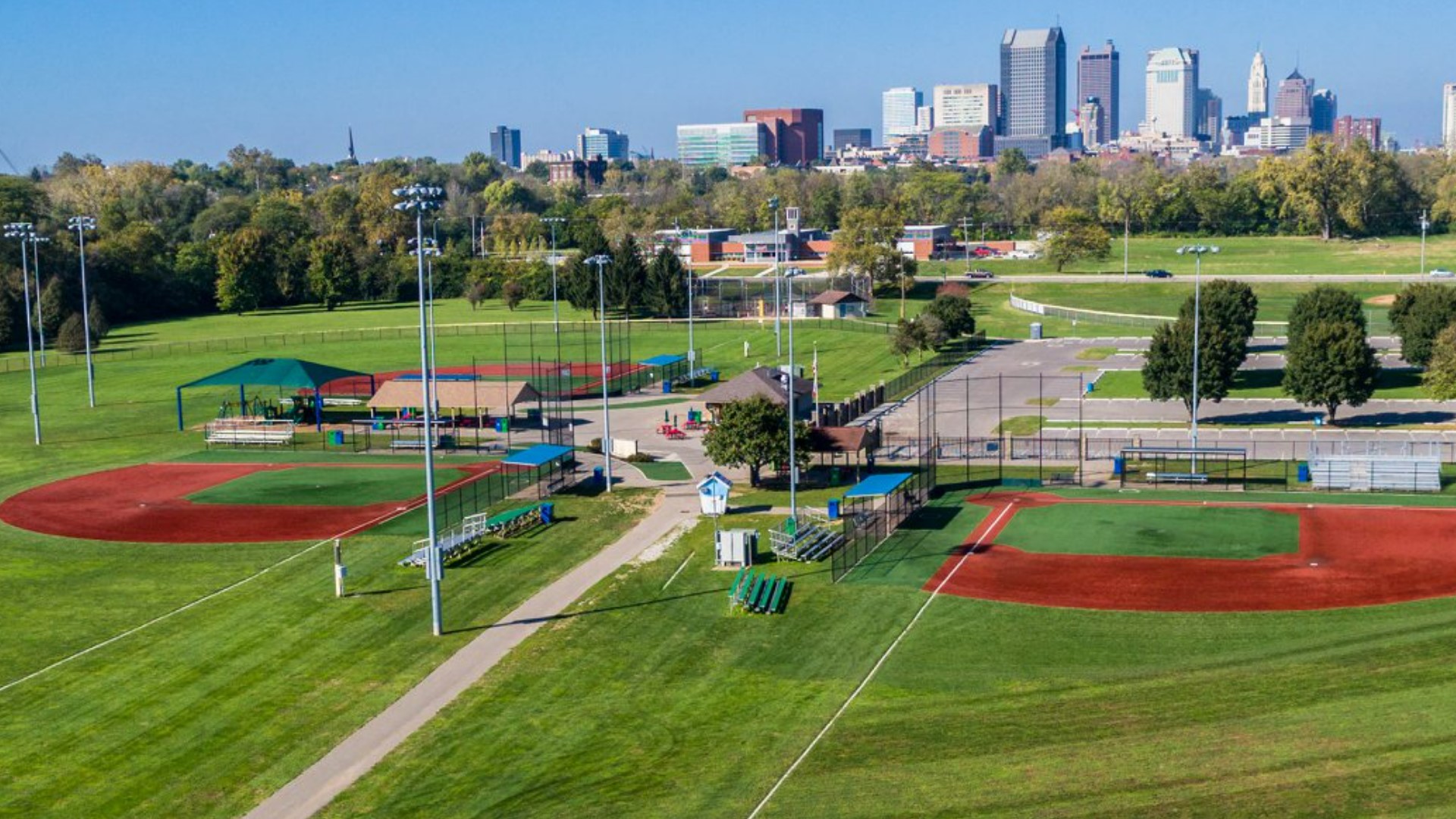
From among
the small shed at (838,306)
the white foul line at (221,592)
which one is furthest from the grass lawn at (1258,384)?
the small shed at (838,306)

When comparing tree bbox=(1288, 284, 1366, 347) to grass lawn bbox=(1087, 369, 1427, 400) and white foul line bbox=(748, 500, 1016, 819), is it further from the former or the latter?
white foul line bbox=(748, 500, 1016, 819)

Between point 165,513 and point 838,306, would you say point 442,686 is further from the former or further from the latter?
point 838,306

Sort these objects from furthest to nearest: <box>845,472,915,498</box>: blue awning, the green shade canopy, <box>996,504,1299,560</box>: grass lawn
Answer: the green shade canopy < <box>845,472,915,498</box>: blue awning < <box>996,504,1299,560</box>: grass lawn

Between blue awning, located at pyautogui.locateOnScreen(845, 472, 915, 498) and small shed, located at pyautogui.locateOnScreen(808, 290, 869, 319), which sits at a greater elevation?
small shed, located at pyautogui.locateOnScreen(808, 290, 869, 319)

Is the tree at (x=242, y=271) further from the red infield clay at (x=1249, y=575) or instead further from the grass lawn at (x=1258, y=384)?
the red infield clay at (x=1249, y=575)

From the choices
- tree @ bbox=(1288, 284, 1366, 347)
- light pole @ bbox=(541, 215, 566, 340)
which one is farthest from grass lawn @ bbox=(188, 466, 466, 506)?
tree @ bbox=(1288, 284, 1366, 347)

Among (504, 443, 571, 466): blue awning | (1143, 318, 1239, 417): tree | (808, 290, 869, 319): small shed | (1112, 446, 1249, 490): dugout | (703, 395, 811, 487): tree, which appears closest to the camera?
(703, 395, 811, 487): tree

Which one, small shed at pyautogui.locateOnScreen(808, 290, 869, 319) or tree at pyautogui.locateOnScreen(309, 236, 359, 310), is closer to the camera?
small shed at pyautogui.locateOnScreen(808, 290, 869, 319)
